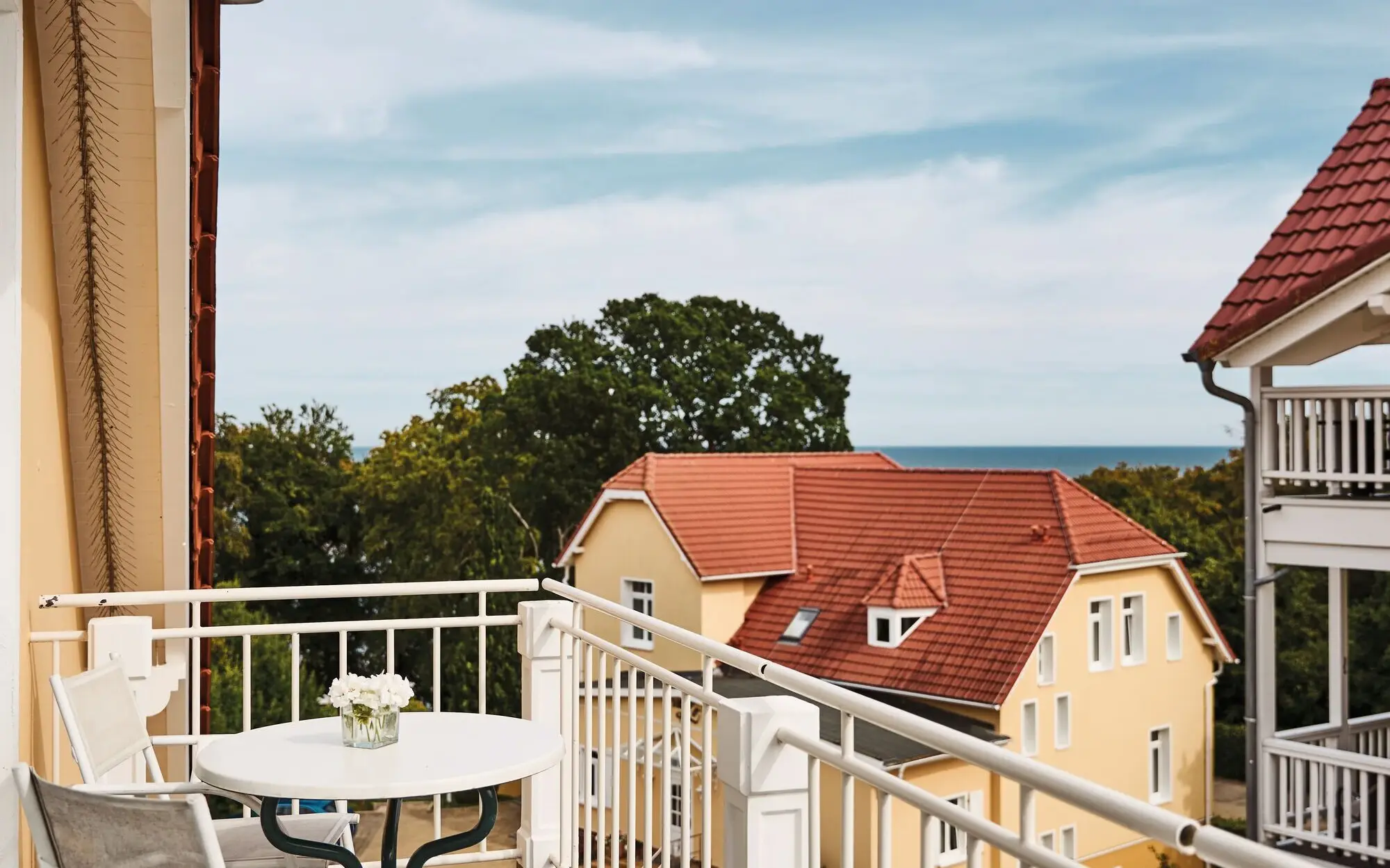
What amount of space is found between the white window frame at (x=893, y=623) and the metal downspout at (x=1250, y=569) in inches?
486

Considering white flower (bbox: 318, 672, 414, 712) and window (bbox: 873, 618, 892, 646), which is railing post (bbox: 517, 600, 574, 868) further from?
window (bbox: 873, 618, 892, 646)

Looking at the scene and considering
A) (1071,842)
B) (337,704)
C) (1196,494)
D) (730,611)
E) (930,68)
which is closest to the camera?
(337,704)

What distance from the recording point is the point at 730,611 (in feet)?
80.9

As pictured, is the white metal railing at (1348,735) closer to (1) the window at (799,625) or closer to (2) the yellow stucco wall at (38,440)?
(2) the yellow stucco wall at (38,440)

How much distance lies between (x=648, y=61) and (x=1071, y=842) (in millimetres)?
36501

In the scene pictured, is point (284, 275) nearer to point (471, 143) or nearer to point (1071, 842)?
point (471, 143)

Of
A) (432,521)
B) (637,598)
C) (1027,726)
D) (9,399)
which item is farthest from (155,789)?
(432,521)

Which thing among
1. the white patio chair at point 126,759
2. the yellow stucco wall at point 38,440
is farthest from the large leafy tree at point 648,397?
the white patio chair at point 126,759

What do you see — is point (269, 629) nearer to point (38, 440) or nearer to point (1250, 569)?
point (38, 440)

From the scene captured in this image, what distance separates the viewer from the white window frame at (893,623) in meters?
22.1

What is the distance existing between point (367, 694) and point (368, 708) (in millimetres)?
31

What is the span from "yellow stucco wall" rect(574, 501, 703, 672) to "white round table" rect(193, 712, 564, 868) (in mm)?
20245

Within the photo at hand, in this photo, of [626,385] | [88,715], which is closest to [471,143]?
[626,385]

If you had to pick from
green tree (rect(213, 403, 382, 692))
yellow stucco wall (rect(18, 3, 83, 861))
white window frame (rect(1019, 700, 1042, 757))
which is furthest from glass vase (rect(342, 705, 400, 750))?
green tree (rect(213, 403, 382, 692))
